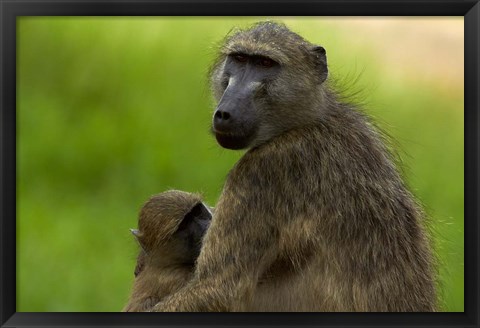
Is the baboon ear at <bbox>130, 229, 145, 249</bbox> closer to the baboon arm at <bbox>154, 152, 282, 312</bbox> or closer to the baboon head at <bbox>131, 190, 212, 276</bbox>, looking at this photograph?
the baboon head at <bbox>131, 190, 212, 276</bbox>

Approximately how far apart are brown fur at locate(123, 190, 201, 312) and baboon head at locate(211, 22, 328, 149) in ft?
2.63

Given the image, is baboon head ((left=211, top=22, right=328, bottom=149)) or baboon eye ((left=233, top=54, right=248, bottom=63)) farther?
baboon eye ((left=233, top=54, right=248, bottom=63))

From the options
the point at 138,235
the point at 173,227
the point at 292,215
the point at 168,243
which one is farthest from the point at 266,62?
the point at 138,235

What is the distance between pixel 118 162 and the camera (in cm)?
2020

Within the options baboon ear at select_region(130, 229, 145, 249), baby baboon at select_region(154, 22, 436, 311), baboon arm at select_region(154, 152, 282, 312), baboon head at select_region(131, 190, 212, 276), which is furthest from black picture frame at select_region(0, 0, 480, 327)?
baboon ear at select_region(130, 229, 145, 249)

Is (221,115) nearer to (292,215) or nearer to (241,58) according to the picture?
(241,58)

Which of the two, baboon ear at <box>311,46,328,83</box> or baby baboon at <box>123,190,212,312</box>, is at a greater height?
baboon ear at <box>311,46,328,83</box>

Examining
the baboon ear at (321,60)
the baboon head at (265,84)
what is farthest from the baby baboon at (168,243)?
the baboon ear at (321,60)

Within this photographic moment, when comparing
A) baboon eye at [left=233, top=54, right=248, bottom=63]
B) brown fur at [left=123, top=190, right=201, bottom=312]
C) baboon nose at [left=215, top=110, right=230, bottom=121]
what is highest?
baboon eye at [left=233, top=54, right=248, bottom=63]

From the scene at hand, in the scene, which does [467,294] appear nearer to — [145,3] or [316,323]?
[316,323]

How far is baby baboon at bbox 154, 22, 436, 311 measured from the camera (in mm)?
9172

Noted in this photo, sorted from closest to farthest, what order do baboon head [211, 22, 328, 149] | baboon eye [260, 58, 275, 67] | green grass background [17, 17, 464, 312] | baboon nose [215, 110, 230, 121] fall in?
baboon nose [215, 110, 230, 121] → baboon head [211, 22, 328, 149] → baboon eye [260, 58, 275, 67] → green grass background [17, 17, 464, 312]

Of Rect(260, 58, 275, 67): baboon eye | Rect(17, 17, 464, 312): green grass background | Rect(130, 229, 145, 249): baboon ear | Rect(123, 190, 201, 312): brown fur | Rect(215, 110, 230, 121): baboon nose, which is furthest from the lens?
Rect(17, 17, 464, 312): green grass background

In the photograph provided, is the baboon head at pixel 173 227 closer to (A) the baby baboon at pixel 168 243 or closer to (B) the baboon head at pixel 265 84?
(A) the baby baboon at pixel 168 243
